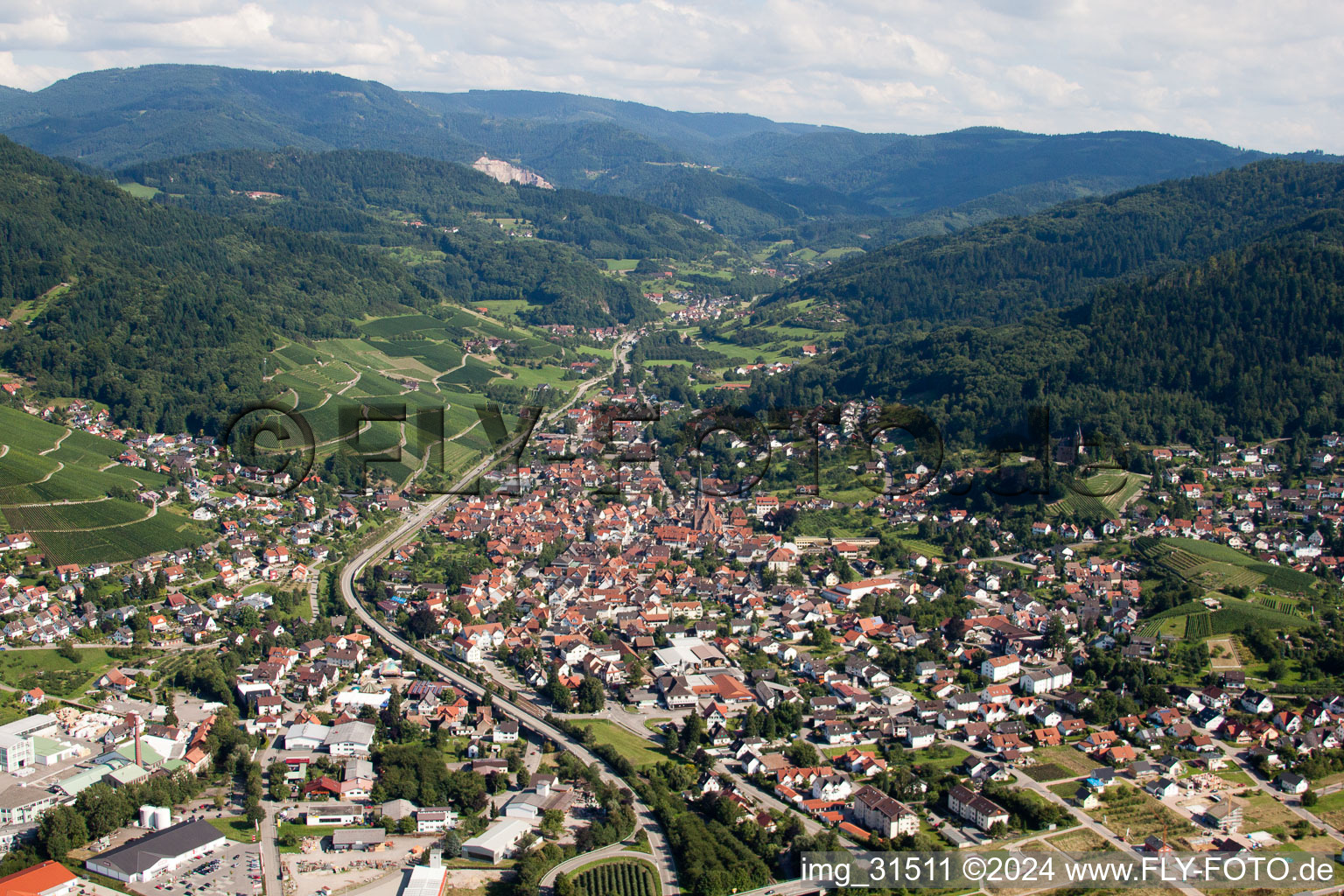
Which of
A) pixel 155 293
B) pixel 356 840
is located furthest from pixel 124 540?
pixel 155 293

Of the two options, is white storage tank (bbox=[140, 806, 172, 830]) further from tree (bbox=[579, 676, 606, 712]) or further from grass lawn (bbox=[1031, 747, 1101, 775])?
grass lawn (bbox=[1031, 747, 1101, 775])

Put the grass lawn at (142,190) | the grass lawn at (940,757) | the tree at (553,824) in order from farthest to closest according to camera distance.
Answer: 1. the grass lawn at (142,190)
2. the grass lawn at (940,757)
3. the tree at (553,824)

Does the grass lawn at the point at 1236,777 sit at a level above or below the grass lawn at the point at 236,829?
above

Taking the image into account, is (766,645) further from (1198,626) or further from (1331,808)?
(1331,808)

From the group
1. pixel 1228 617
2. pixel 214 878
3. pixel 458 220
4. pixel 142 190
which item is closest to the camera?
pixel 214 878

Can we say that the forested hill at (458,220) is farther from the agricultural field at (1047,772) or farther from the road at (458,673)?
the agricultural field at (1047,772)

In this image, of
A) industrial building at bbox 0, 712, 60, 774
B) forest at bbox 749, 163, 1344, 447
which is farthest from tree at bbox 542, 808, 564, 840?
forest at bbox 749, 163, 1344, 447

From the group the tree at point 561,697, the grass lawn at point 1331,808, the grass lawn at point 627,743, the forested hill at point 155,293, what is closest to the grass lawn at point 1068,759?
the grass lawn at point 1331,808

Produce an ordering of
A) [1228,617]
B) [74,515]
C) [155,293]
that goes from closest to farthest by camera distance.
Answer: [1228,617] < [74,515] < [155,293]
